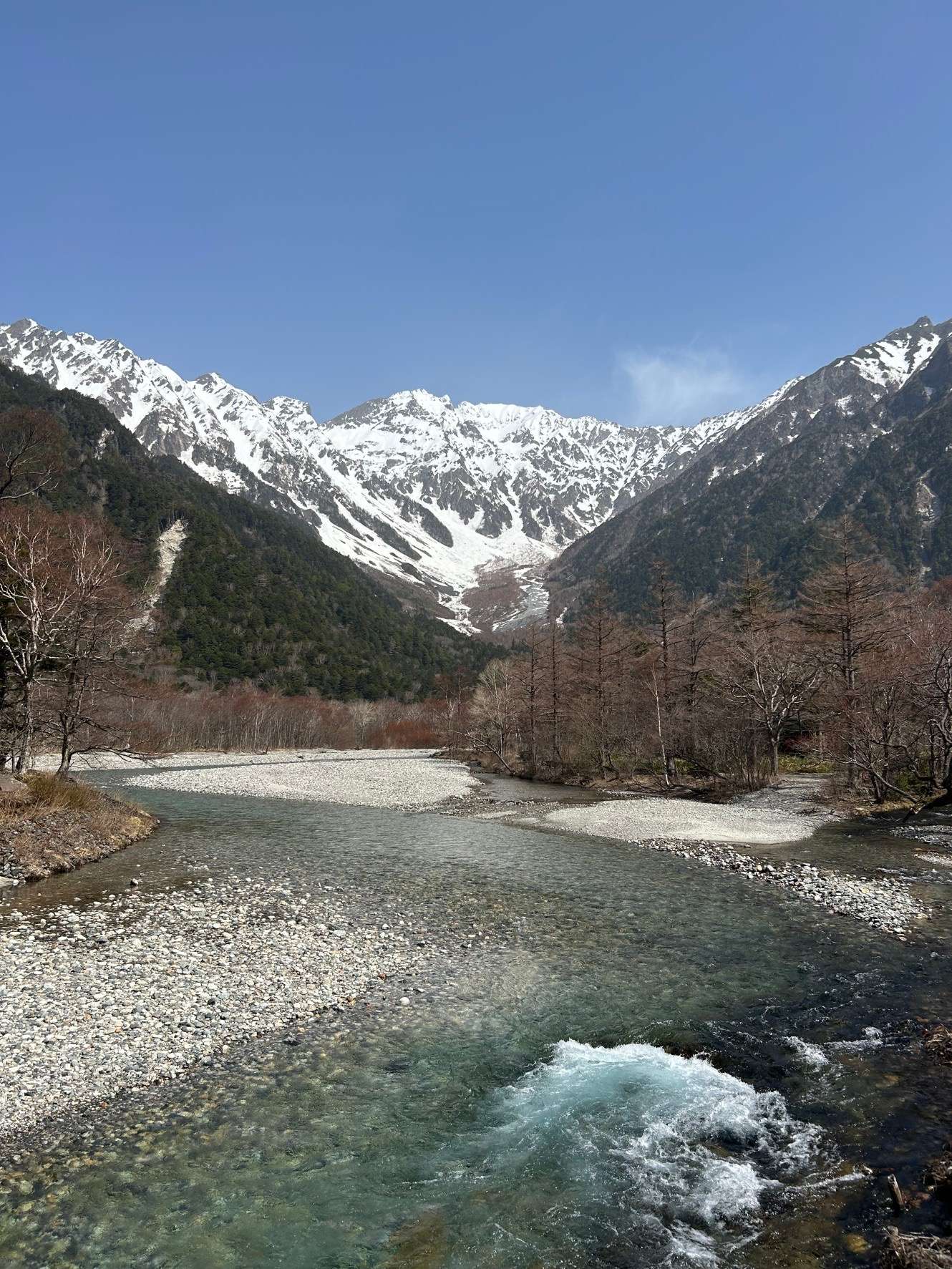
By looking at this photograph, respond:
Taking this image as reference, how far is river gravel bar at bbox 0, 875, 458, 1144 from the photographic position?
9.63 meters

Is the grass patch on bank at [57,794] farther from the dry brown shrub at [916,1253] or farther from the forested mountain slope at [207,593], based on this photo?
the forested mountain slope at [207,593]

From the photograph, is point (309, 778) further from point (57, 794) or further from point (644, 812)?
point (57, 794)

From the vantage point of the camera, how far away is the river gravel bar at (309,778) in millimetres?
48562

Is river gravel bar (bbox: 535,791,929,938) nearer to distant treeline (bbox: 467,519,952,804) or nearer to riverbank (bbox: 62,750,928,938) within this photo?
riverbank (bbox: 62,750,928,938)

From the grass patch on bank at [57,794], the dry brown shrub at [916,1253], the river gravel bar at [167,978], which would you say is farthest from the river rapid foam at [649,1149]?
the grass patch on bank at [57,794]

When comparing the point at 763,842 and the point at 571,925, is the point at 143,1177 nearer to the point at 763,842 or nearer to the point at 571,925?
the point at 571,925

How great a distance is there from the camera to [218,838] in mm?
28891

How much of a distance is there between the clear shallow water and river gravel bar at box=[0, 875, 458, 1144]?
0.88 m

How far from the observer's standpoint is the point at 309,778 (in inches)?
2443

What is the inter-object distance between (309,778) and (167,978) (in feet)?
166

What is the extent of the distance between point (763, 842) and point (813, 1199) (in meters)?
23.5

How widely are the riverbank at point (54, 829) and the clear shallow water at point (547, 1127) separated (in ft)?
46.6

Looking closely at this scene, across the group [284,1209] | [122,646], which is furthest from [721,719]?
[284,1209]

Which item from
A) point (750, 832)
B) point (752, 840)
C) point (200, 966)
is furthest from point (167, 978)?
point (750, 832)
